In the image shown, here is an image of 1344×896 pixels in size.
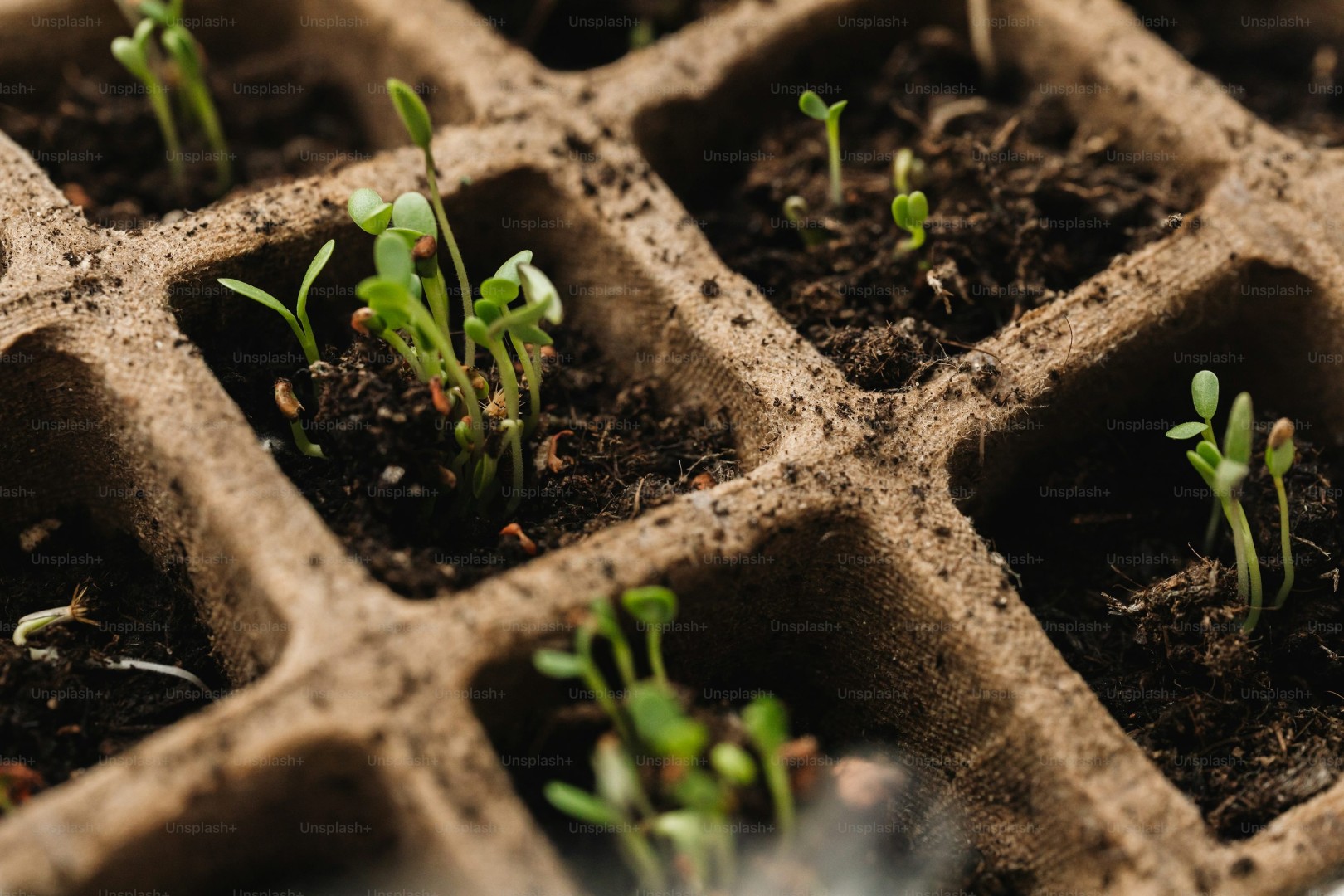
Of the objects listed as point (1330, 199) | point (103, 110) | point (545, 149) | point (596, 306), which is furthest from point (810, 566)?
point (103, 110)

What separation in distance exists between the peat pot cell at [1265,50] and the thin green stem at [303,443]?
1.77m

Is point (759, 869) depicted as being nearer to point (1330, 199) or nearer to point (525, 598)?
point (525, 598)

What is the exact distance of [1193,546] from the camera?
166 centimetres

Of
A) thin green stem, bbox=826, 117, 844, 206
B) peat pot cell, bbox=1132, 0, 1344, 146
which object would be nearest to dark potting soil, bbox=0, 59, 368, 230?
thin green stem, bbox=826, 117, 844, 206

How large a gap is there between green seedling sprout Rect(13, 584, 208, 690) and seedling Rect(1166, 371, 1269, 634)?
123 cm

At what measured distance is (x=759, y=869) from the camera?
3.92ft

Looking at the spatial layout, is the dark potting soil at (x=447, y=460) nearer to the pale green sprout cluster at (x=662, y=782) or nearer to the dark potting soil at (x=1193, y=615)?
the pale green sprout cluster at (x=662, y=782)

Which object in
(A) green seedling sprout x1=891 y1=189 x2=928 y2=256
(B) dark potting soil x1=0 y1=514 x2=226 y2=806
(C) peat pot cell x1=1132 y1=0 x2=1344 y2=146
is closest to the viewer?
(B) dark potting soil x1=0 y1=514 x2=226 y2=806

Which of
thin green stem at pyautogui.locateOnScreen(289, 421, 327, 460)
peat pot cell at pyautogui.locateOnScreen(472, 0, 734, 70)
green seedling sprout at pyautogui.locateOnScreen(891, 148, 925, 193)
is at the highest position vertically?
peat pot cell at pyautogui.locateOnScreen(472, 0, 734, 70)

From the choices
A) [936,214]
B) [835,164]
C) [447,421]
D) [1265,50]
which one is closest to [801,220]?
[835,164]

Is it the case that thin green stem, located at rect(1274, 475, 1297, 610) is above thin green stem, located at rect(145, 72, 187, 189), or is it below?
below

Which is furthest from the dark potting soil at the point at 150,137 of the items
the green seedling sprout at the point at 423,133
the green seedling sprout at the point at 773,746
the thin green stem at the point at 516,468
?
the green seedling sprout at the point at 773,746

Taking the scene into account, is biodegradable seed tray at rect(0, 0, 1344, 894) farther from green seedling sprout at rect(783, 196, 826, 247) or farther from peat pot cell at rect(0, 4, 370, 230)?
green seedling sprout at rect(783, 196, 826, 247)

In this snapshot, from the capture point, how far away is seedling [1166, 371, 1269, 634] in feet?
4.26
